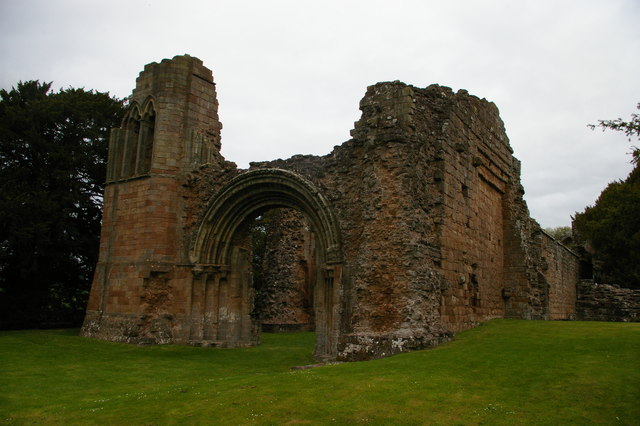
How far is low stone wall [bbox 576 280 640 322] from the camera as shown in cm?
1788

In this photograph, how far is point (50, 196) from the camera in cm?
1641

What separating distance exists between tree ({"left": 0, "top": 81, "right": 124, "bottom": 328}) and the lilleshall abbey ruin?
2.45 meters

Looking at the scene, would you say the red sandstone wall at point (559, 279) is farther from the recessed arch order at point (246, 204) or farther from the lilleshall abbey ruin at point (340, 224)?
the recessed arch order at point (246, 204)

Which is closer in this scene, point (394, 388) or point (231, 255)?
point (394, 388)

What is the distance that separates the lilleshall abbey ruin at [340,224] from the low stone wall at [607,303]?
2.15m

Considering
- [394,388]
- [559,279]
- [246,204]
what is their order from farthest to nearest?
1. [559,279]
2. [246,204]
3. [394,388]

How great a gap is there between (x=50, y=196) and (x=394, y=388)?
538 inches

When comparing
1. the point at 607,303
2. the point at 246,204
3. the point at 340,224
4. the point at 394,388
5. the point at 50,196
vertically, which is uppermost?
the point at 50,196

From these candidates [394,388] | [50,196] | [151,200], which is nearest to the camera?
[394,388]

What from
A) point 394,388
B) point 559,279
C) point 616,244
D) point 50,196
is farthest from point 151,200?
point 616,244

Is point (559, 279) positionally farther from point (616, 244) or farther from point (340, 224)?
point (340, 224)

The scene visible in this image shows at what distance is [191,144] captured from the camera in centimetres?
1466

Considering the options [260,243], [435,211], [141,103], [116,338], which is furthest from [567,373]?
[260,243]

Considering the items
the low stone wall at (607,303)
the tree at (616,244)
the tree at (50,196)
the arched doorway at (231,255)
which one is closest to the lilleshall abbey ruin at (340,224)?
the arched doorway at (231,255)
